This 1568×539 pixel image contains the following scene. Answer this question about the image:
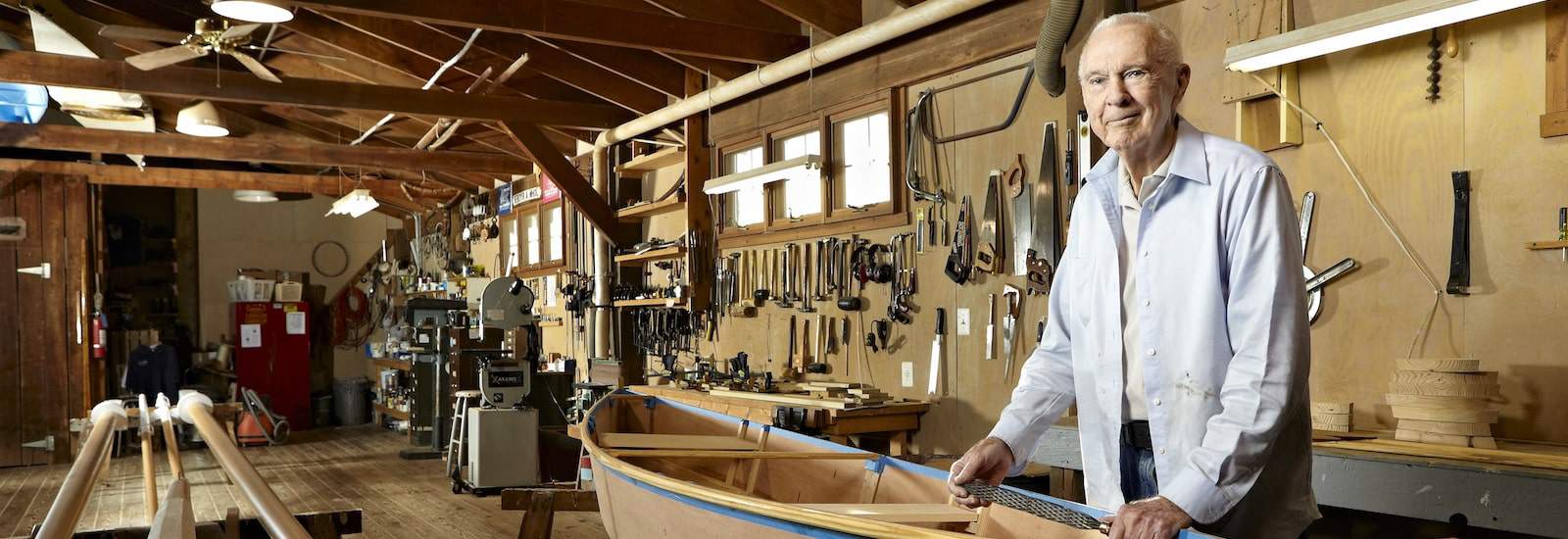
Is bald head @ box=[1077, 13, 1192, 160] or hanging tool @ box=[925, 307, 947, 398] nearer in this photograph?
bald head @ box=[1077, 13, 1192, 160]

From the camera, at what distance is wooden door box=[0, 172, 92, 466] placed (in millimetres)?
10734

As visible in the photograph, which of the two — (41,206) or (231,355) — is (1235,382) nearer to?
(41,206)

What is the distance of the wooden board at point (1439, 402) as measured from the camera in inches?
126

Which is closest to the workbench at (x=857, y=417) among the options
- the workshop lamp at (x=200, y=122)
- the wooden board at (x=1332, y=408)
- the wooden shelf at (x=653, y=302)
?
Result: the wooden shelf at (x=653, y=302)

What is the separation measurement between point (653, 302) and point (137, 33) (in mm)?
3662

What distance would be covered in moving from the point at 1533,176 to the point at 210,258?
1508 cm

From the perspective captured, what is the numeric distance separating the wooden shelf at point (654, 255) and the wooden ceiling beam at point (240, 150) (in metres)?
2.66

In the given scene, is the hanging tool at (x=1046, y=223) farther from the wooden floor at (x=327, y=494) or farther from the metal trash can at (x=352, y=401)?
the metal trash can at (x=352, y=401)

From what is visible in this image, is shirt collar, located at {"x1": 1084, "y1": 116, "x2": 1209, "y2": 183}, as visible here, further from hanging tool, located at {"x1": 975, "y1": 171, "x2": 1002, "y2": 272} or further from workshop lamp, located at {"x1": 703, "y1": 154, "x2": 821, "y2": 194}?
workshop lamp, located at {"x1": 703, "y1": 154, "x2": 821, "y2": 194}

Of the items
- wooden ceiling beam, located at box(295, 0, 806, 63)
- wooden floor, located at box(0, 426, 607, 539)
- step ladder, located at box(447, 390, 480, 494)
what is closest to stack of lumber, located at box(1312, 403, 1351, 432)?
wooden floor, located at box(0, 426, 607, 539)

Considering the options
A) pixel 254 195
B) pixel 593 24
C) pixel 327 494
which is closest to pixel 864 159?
pixel 593 24

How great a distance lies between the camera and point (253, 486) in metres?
2.37

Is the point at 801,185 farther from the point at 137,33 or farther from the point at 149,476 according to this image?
the point at 149,476

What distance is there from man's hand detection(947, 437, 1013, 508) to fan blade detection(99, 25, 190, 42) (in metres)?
5.17
